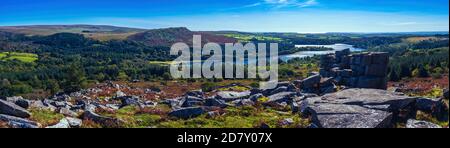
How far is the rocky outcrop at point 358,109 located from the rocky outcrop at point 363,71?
7.78 m

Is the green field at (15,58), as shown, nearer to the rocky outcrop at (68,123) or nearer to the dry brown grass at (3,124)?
the rocky outcrop at (68,123)

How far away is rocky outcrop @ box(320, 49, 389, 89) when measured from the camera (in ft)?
90.9

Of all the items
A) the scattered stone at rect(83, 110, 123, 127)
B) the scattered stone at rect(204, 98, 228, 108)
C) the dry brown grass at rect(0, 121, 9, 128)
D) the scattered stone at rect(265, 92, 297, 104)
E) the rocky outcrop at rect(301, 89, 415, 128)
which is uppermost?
the rocky outcrop at rect(301, 89, 415, 128)

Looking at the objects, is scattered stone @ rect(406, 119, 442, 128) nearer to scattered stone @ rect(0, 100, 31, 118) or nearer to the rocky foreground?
the rocky foreground

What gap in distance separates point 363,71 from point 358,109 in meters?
14.1

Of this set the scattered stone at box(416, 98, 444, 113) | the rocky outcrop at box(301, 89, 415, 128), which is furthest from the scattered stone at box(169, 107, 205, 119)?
the scattered stone at box(416, 98, 444, 113)

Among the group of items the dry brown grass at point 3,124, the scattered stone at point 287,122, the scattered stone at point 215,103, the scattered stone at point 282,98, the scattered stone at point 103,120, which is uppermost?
the dry brown grass at point 3,124

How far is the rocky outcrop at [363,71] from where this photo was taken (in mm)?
27703

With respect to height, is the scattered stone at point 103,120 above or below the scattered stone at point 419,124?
below

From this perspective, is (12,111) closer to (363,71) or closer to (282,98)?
(282,98)

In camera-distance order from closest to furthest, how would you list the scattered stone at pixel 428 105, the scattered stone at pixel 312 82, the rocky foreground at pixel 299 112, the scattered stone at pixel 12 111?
1. the rocky foreground at pixel 299 112
2. the scattered stone at pixel 12 111
3. the scattered stone at pixel 428 105
4. the scattered stone at pixel 312 82

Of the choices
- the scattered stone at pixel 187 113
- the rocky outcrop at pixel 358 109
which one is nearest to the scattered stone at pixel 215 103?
the scattered stone at pixel 187 113

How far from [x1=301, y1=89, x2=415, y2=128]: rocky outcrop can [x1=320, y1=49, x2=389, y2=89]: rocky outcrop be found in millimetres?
7775

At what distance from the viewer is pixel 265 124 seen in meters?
16.8
